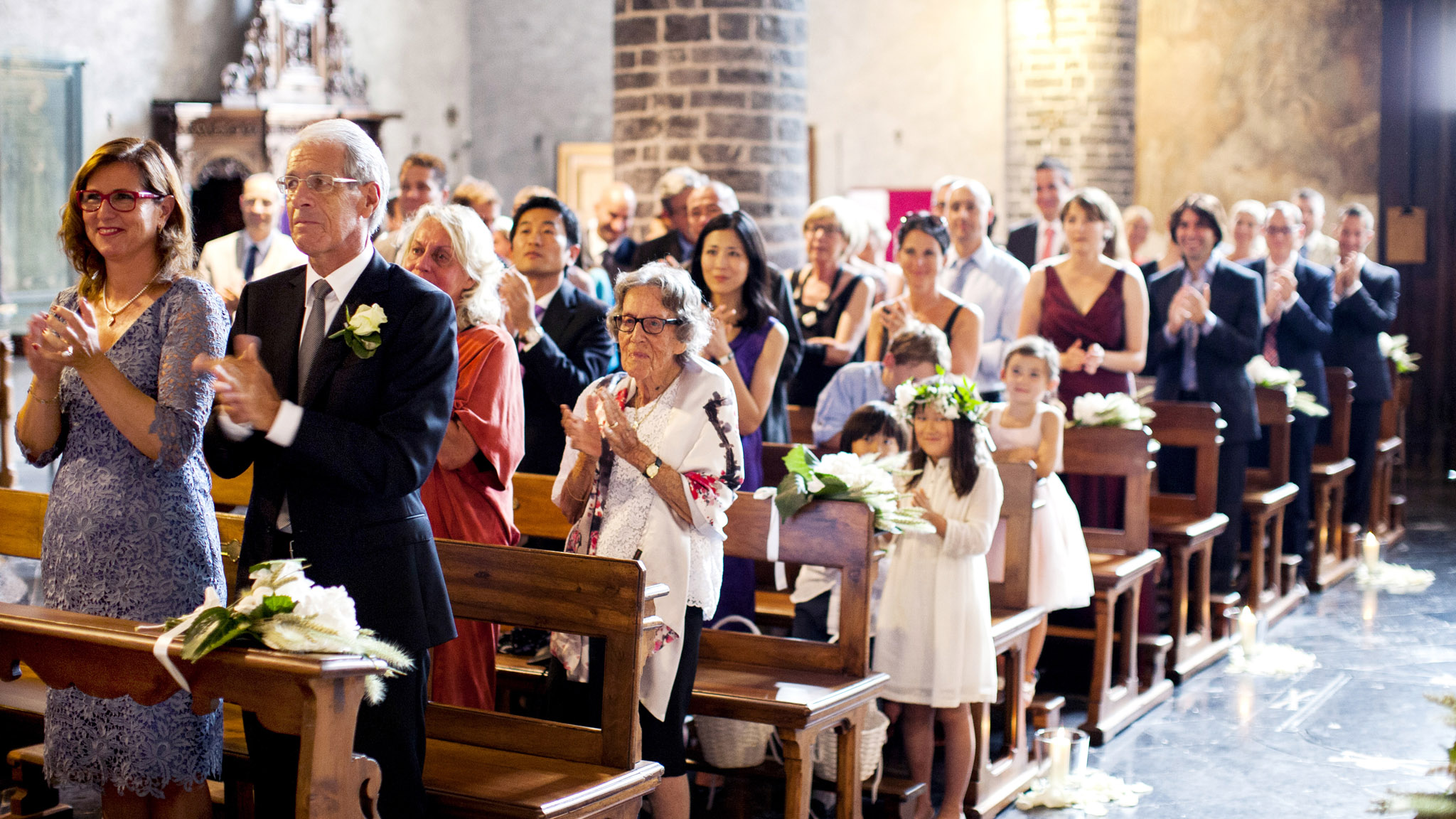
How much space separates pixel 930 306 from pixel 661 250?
4.45 ft

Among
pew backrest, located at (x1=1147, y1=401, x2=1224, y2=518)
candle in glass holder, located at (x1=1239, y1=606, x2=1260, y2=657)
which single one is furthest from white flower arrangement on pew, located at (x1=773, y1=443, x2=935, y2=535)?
candle in glass holder, located at (x1=1239, y1=606, x2=1260, y2=657)

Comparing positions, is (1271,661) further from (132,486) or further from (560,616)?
(132,486)

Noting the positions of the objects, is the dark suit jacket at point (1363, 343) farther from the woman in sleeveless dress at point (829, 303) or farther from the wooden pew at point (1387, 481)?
the woman in sleeveless dress at point (829, 303)

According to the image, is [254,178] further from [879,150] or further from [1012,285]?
[879,150]

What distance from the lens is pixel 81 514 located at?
2.71 meters

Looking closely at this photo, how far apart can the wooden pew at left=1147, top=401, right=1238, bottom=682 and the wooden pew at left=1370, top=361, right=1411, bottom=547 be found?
3044 millimetres

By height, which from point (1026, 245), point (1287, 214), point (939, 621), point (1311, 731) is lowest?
point (1311, 731)

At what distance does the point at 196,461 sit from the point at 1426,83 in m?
12.4

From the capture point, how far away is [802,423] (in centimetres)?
600

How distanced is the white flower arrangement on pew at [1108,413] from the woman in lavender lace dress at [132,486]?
141 inches

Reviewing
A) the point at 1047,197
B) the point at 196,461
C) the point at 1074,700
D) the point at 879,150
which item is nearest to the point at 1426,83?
the point at 879,150

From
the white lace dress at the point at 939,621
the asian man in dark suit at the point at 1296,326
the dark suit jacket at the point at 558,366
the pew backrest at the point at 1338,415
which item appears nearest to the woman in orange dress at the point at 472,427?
the dark suit jacket at the point at 558,366

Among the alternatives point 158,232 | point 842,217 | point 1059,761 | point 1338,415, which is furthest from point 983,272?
point 158,232

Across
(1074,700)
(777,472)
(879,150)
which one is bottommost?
(1074,700)
